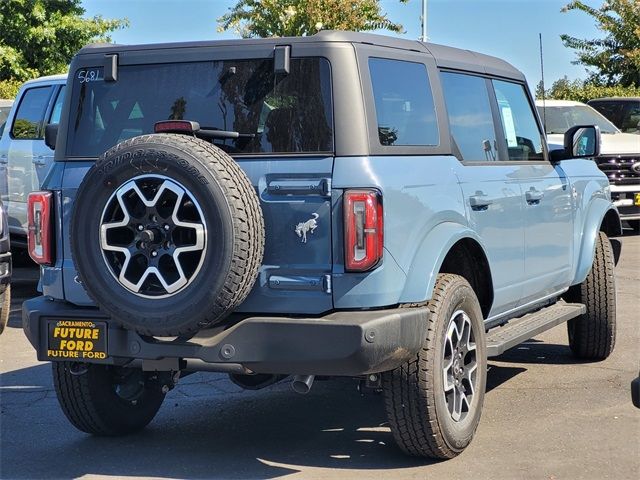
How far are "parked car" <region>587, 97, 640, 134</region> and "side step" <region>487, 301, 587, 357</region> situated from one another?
11.9 m

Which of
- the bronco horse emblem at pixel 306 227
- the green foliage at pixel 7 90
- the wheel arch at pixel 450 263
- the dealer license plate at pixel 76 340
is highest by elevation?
the green foliage at pixel 7 90

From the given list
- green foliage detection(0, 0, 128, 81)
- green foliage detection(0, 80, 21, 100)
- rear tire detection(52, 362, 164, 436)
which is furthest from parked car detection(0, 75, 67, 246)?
green foliage detection(0, 0, 128, 81)

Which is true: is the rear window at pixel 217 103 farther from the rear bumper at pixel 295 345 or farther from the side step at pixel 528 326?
the side step at pixel 528 326

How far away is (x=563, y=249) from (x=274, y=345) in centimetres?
279

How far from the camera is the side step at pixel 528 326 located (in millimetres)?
5736

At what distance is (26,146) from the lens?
35.8 feet

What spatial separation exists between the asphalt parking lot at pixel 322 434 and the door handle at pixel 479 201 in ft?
3.85

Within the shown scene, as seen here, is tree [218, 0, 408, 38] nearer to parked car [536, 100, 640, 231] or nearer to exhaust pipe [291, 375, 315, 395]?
parked car [536, 100, 640, 231]

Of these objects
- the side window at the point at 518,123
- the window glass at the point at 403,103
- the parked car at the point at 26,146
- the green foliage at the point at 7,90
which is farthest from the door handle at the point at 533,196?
the green foliage at the point at 7,90

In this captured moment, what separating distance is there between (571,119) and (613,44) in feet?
45.7

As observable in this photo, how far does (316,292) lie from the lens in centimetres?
472

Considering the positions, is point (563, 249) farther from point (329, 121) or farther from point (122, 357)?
point (122, 357)

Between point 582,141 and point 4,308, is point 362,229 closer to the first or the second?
point 582,141

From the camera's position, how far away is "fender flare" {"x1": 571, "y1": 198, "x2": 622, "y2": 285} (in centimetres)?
712
